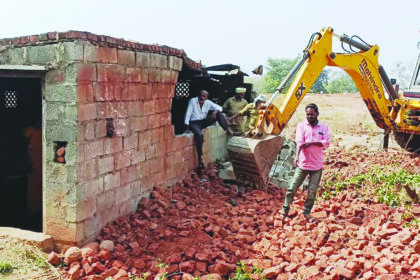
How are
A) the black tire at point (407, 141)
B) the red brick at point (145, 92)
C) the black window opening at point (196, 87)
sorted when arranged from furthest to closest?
1. the black tire at point (407, 141)
2. the black window opening at point (196, 87)
3. the red brick at point (145, 92)

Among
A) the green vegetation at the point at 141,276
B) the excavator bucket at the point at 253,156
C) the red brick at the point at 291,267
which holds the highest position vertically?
the excavator bucket at the point at 253,156

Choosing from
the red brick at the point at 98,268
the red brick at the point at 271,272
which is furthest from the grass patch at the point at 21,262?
the red brick at the point at 271,272

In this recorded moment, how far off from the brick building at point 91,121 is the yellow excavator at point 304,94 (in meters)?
1.63

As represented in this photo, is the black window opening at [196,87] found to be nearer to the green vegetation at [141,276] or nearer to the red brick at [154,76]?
the red brick at [154,76]

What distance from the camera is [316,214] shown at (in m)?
6.15

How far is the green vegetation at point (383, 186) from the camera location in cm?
657

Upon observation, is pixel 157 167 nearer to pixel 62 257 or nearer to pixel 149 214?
pixel 149 214

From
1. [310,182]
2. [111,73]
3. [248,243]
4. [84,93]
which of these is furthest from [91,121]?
[310,182]

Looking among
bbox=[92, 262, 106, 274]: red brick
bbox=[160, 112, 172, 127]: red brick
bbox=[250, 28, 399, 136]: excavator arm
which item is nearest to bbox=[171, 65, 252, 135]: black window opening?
bbox=[160, 112, 172, 127]: red brick

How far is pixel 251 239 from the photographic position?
5.41 metres

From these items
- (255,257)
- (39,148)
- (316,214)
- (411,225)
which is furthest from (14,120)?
(411,225)

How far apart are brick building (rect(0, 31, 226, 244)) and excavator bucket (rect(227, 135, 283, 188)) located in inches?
54.6

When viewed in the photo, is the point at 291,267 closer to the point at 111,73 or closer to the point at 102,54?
the point at 111,73

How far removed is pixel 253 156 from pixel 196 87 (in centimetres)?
311
